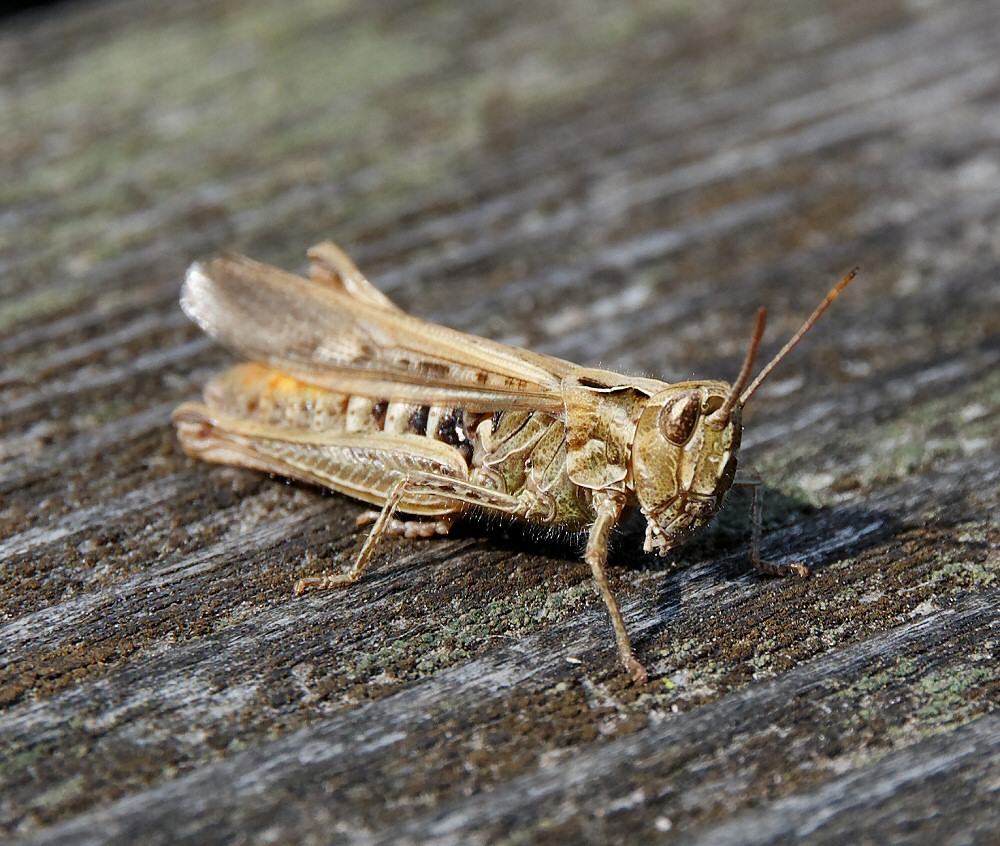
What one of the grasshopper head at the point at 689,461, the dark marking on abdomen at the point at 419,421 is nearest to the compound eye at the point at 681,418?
the grasshopper head at the point at 689,461

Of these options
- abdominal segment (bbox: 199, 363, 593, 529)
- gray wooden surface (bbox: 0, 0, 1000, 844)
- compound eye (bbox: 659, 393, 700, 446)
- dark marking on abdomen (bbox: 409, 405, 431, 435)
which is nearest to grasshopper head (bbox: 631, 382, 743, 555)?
compound eye (bbox: 659, 393, 700, 446)

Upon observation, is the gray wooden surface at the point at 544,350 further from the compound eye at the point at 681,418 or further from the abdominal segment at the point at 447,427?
the compound eye at the point at 681,418

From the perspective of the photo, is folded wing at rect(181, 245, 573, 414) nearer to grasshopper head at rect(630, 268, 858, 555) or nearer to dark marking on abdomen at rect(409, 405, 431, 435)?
dark marking on abdomen at rect(409, 405, 431, 435)

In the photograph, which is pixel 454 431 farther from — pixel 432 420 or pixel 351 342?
pixel 351 342

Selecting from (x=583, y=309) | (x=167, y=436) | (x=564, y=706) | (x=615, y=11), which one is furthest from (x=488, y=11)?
(x=564, y=706)

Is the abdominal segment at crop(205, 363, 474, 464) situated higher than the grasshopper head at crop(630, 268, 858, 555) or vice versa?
the abdominal segment at crop(205, 363, 474, 464)

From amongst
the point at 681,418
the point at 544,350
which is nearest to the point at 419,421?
the point at 544,350

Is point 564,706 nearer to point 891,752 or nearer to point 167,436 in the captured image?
point 891,752
